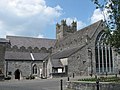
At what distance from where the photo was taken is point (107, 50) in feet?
193

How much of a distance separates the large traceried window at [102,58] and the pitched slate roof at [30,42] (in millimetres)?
23731

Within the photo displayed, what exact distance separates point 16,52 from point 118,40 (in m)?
54.9

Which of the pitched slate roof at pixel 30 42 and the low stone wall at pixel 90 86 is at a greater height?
the pitched slate roof at pixel 30 42

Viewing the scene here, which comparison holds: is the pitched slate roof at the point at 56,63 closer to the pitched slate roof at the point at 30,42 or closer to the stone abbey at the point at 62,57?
the stone abbey at the point at 62,57

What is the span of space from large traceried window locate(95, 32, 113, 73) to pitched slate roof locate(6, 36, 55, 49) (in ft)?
77.9

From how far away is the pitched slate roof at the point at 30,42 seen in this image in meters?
73.2

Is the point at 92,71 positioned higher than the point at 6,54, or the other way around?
the point at 6,54

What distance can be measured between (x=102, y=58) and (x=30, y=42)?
2758 cm

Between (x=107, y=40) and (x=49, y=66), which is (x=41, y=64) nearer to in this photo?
(x=49, y=66)

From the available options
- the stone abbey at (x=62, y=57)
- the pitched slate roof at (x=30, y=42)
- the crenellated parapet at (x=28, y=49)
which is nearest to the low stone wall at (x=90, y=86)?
the stone abbey at (x=62, y=57)

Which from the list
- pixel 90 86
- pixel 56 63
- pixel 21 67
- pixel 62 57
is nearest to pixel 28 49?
pixel 21 67

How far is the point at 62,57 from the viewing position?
2263 inches

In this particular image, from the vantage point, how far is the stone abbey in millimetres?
55469

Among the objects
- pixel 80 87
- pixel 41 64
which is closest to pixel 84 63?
pixel 41 64
